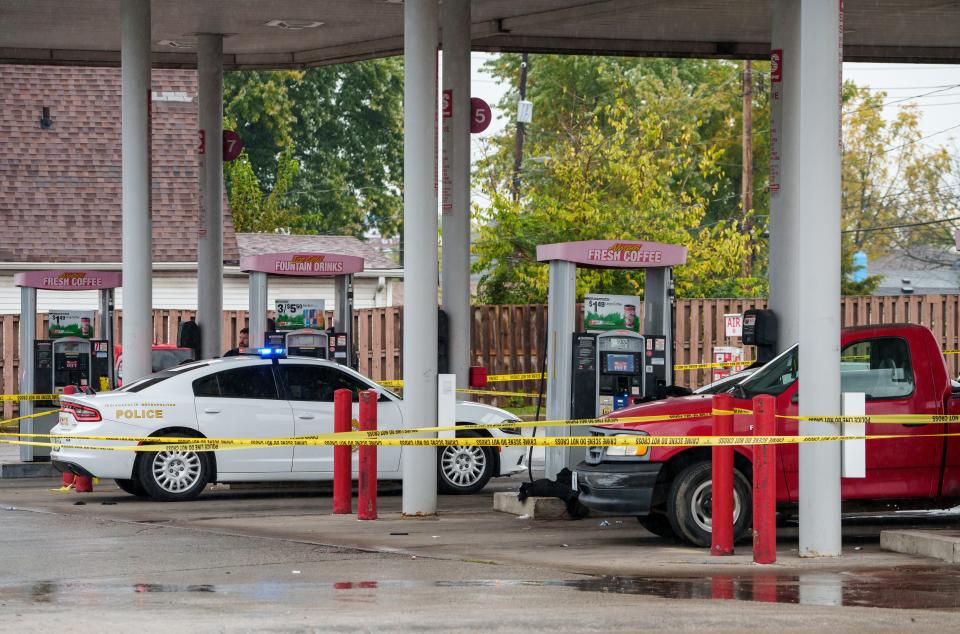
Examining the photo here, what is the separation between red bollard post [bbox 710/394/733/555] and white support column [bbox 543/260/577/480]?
3206 mm

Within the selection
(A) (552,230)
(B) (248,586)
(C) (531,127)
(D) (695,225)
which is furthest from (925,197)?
(B) (248,586)

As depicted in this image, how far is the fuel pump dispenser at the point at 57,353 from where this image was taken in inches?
811

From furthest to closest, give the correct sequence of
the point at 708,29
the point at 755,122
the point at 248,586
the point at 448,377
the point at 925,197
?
the point at 925,197 < the point at 755,122 < the point at 708,29 < the point at 448,377 < the point at 248,586

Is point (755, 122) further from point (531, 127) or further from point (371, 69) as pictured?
point (371, 69)

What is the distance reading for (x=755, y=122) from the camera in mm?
59594

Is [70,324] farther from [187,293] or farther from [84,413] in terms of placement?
[187,293]

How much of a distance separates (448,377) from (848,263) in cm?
4244

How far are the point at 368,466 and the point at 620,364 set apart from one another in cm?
264

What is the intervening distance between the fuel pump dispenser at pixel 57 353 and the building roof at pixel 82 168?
526 inches

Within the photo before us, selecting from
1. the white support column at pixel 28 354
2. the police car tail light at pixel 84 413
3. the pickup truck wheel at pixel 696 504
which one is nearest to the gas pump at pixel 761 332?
the pickup truck wheel at pixel 696 504

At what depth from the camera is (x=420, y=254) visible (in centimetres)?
1523

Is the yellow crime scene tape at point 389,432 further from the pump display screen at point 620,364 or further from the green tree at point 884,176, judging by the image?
the green tree at point 884,176

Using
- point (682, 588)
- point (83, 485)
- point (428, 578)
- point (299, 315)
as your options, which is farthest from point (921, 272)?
point (428, 578)

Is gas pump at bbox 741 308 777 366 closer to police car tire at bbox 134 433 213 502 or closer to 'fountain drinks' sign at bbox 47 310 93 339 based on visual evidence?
police car tire at bbox 134 433 213 502
